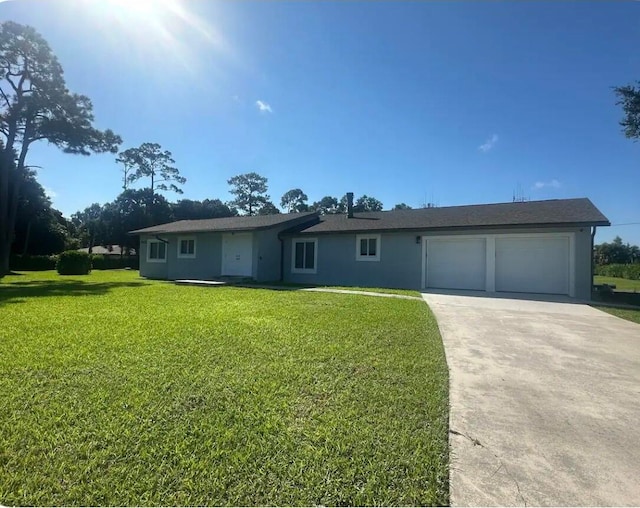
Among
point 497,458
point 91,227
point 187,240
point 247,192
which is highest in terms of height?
point 247,192

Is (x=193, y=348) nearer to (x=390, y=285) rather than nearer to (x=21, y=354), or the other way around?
(x=21, y=354)

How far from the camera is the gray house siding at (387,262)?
1157cm

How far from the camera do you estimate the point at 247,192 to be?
56.7 m

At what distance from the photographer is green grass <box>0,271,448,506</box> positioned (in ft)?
6.76

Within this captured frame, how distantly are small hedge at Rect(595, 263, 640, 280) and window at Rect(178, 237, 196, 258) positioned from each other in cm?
3416

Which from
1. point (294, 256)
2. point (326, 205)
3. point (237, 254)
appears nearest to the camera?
point (237, 254)

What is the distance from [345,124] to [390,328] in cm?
1082

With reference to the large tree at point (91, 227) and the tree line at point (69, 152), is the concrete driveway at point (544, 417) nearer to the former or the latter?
the tree line at point (69, 152)

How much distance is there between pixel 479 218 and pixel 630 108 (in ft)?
23.7

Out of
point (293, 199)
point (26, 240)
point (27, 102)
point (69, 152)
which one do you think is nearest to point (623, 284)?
point (69, 152)

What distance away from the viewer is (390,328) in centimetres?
627

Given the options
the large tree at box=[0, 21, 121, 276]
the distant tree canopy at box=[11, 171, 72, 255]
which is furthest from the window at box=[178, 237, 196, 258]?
the distant tree canopy at box=[11, 171, 72, 255]

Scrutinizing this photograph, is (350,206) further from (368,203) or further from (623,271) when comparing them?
(368,203)

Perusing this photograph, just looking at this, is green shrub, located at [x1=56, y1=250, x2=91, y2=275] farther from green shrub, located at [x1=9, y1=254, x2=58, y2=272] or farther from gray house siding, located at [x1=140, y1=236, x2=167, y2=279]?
green shrub, located at [x1=9, y1=254, x2=58, y2=272]
